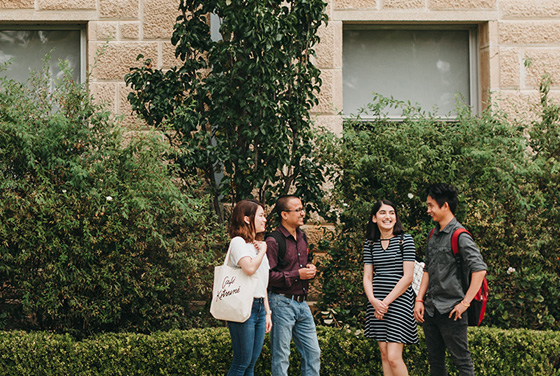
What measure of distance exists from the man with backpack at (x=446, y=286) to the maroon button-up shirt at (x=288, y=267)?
1.07 metres

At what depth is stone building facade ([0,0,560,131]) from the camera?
9.00 meters

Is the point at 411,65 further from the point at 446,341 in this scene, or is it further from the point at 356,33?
the point at 446,341

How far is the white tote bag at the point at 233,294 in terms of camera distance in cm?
551

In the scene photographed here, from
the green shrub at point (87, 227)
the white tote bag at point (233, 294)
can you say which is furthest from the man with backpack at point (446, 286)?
the green shrub at point (87, 227)

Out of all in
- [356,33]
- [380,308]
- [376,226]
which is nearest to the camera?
[380,308]

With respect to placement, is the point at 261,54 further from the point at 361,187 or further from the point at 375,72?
the point at 375,72

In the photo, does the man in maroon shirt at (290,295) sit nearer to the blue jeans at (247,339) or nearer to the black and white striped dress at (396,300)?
the blue jeans at (247,339)

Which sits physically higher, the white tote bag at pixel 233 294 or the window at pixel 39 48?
the window at pixel 39 48

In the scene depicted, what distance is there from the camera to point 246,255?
558cm

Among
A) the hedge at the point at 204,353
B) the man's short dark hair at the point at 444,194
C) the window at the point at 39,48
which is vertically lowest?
the hedge at the point at 204,353

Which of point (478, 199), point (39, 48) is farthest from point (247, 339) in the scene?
point (39, 48)

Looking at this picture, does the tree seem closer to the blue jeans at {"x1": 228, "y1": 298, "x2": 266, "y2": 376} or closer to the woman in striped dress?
the woman in striped dress

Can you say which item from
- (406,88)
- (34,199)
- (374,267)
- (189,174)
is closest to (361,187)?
(374,267)

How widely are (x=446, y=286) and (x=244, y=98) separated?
3.02 meters
